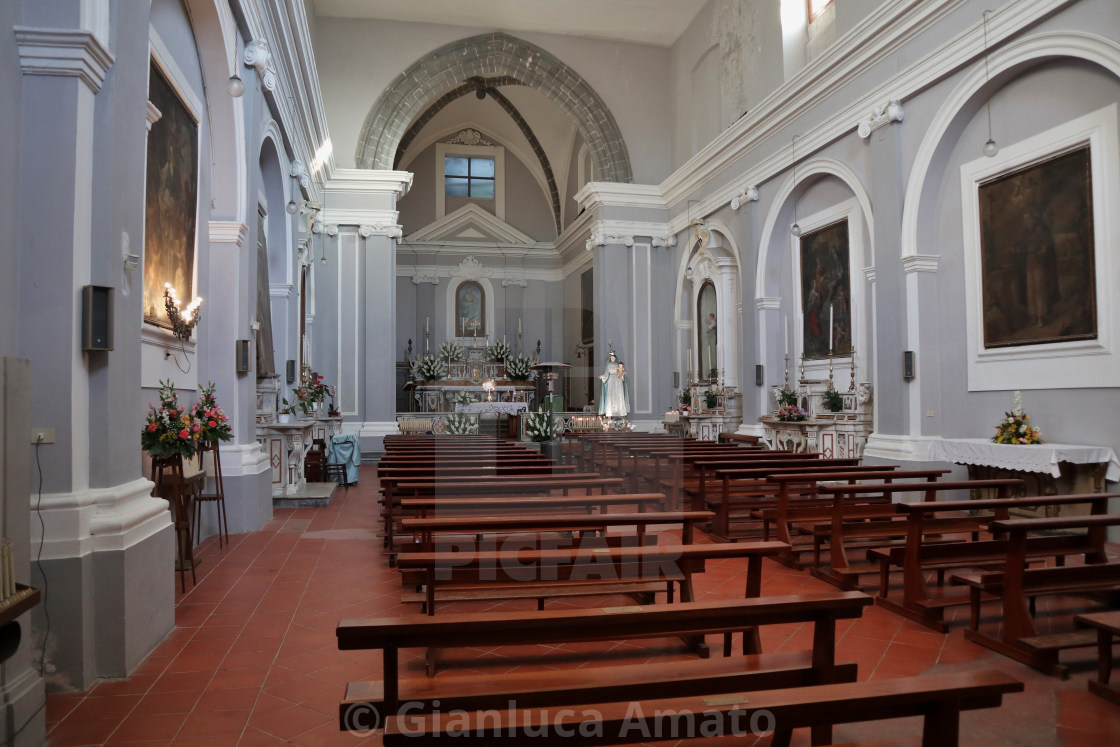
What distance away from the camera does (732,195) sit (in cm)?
1332

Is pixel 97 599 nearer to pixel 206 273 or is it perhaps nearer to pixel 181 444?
pixel 181 444

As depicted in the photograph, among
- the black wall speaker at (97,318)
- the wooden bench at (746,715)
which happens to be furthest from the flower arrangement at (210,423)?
the wooden bench at (746,715)

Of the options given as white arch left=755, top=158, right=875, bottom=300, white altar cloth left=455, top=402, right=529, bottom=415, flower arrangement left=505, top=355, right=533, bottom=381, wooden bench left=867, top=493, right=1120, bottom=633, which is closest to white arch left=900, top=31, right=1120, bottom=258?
white arch left=755, top=158, right=875, bottom=300

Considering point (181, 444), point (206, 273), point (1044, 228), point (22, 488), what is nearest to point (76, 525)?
point (22, 488)

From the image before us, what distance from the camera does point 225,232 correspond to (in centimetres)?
663

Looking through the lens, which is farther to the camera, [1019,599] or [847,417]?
[847,417]

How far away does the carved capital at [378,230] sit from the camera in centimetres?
1523

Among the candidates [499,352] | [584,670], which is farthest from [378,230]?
[584,670]

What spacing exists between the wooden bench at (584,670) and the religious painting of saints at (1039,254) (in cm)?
592

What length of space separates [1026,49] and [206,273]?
7.95m

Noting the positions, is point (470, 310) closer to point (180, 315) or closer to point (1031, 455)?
point (180, 315)

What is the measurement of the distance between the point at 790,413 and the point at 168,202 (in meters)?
8.37

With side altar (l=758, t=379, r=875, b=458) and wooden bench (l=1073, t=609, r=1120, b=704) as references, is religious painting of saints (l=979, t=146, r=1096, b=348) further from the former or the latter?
wooden bench (l=1073, t=609, r=1120, b=704)

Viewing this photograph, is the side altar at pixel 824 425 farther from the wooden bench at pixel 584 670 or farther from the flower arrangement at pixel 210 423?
A: the wooden bench at pixel 584 670
